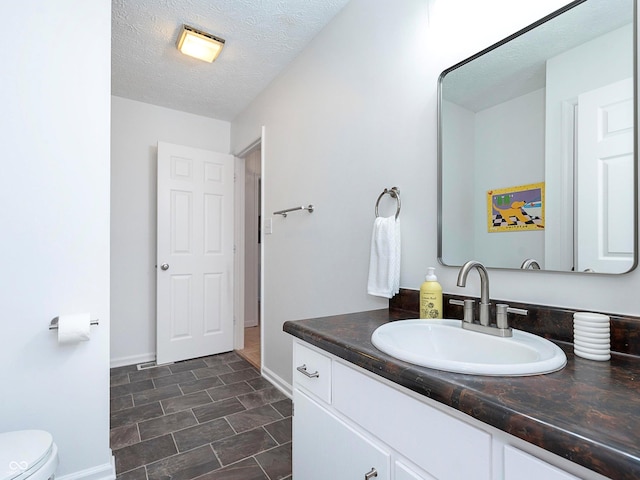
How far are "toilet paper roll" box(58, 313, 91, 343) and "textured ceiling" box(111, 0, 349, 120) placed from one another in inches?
66.5

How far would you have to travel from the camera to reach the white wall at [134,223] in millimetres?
2943

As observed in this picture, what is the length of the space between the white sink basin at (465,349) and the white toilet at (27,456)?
44.1 inches

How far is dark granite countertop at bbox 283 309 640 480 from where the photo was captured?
0.45 m

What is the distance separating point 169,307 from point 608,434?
3.14m

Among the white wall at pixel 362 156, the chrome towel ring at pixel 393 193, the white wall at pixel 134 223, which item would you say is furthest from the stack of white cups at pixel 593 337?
the white wall at pixel 134 223

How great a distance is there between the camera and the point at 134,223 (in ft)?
9.96

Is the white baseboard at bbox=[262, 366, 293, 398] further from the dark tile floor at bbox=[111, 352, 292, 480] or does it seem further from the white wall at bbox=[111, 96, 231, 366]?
the white wall at bbox=[111, 96, 231, 366]

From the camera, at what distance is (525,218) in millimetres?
1066

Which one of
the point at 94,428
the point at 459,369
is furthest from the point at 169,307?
the point at 459,369

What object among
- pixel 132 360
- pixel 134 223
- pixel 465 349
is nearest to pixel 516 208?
pixel 465 349

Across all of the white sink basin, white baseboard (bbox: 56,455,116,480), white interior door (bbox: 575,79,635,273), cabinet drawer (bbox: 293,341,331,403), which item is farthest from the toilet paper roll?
white interior door (bbox: 575,79,635,273)

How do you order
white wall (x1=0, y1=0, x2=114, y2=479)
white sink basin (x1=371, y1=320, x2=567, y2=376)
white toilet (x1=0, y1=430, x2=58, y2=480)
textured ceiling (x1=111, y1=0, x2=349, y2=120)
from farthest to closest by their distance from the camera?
textured ceiling (x1=111, y1=0, x2=349, y2=120) < white wall (x1=0, y1=0, x2=114, y2=479) < white toilet (x1=0, y1=430, x2=58, y2=480) < white sink basin (x1=371, y1=320, x2=567, y2=376)

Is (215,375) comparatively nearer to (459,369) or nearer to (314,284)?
(314,284)

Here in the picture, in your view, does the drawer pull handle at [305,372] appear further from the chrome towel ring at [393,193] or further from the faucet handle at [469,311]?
the chrome towel ring at [393,193]
